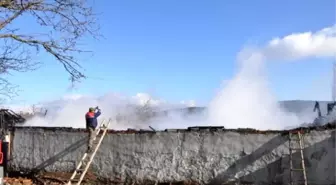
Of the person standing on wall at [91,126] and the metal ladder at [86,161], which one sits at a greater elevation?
the person standing on wall at [91,126]

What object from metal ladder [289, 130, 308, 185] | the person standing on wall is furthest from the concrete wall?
the person standing on wall

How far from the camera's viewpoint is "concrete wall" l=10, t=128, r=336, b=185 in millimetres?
12039

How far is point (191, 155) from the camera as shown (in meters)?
13.3

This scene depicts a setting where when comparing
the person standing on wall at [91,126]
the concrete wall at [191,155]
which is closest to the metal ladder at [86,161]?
the person standing on wall at [91,126]

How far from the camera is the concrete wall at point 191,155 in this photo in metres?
12.0

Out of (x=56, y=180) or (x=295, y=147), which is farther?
(x=56, y=180)

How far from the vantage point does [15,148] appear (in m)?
16.2

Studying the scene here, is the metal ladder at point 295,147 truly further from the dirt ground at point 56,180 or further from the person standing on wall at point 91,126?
the person standing on wall at point 91,126

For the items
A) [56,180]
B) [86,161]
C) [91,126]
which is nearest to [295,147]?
[91,126]

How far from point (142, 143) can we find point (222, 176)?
8.70ft

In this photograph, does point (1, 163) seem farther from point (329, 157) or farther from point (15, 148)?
point (15, 148)

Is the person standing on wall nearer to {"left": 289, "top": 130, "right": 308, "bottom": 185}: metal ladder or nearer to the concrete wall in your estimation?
the concrete wall

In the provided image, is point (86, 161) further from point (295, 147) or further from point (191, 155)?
point (295, 147)

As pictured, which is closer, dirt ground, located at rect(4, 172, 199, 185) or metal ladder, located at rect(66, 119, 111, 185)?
metal ladder, located at rect(66, 119, 111, 185)
